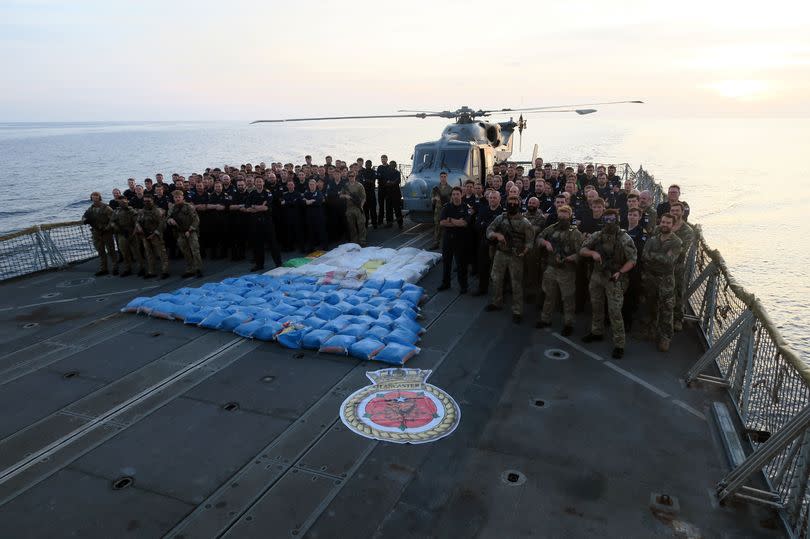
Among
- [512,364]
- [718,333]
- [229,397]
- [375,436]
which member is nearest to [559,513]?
[375,436]

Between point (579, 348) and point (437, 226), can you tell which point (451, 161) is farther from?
point (579, 348)

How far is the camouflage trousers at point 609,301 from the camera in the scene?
688 centimetres

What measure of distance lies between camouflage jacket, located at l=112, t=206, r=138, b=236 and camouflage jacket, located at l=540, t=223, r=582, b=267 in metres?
8.38

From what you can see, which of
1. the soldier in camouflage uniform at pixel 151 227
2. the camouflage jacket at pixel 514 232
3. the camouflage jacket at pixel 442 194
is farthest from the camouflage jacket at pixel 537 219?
the soldier in camouflage uniform at pixel 151 227

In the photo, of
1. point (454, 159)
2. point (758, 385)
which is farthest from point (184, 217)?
point (758, 385)

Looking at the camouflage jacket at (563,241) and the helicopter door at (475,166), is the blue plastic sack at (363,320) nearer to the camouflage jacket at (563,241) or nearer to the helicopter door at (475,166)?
the camouflage jacket at (563,241)

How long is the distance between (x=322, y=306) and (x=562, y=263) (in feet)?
12.0

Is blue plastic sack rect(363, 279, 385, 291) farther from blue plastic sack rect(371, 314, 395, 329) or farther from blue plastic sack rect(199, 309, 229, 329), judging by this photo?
blue plastic sack rect(199, 309, 229, 329)

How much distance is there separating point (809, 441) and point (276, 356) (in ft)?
18.7

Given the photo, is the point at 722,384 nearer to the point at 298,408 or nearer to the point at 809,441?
the point at 809,441

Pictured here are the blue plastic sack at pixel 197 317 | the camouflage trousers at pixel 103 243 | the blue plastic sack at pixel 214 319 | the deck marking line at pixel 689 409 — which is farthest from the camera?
the camouflage trousers at pixel 103 243

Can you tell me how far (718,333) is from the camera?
22.7 ft

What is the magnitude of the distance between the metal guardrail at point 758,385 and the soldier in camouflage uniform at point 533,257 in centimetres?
230

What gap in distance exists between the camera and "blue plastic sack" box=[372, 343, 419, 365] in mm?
6629
